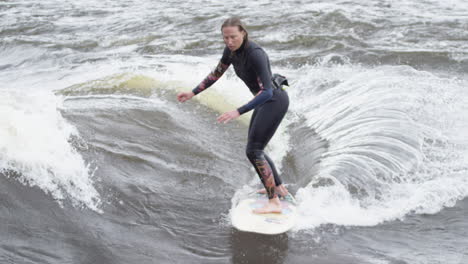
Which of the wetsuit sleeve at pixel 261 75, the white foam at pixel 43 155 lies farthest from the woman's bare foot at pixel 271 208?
the white foam at pixel 43 155

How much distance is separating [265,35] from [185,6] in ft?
20.5

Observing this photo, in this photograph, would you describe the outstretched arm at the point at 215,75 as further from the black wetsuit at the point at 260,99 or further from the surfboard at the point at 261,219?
the surfboard at the point at 261,219

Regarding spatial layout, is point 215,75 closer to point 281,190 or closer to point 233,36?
point 233,36

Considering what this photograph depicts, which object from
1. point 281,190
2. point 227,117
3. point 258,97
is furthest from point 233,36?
point 281,190

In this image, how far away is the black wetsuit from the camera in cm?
447

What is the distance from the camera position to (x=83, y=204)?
4.59 m

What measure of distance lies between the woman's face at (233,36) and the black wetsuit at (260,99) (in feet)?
0.35

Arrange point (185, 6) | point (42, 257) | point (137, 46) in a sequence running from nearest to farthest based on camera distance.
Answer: point (42, 257) < point (137, 46) < point (185, 6)

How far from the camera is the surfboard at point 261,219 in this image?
4.63 m

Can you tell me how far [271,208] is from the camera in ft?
16.2

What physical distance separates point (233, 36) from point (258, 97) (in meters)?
0.62

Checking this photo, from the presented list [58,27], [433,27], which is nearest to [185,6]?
[58,27]

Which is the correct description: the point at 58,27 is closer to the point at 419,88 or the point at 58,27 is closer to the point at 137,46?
the point at 137,46

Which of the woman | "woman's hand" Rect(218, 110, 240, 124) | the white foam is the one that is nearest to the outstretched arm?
the woman
